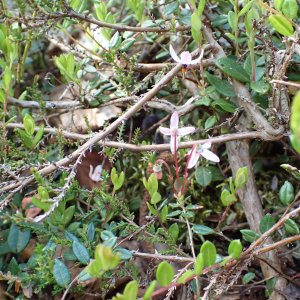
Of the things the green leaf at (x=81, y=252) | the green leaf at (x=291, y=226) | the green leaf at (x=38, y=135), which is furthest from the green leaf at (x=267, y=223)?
the green leaf at (x=38, y=135)

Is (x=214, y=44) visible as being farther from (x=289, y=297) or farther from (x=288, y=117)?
(x=289, y=297)

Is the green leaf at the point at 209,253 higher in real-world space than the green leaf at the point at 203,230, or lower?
higher

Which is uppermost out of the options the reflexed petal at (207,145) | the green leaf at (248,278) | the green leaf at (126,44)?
the green leaf at (126,44)

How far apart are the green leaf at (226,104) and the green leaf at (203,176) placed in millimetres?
381

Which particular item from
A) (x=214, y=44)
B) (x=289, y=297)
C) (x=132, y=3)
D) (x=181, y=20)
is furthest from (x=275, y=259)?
(x=132, y=3)

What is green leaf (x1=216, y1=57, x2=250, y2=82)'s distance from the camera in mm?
1433

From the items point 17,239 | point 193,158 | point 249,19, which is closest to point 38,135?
point 17,239

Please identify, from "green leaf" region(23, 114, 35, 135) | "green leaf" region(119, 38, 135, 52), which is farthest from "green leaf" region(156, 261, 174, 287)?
"green leaf" region(119, 38, 135, 52)

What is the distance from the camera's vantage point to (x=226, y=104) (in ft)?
4.86

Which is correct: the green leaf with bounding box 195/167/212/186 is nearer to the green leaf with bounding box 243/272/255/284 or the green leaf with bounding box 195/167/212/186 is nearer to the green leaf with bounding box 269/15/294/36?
Answer: the green leaf with bounding box 243/272/255/284

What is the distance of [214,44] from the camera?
1.55 meters

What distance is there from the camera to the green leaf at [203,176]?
5.30 feet

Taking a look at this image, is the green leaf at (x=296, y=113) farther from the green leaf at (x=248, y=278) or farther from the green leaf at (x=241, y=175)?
the green leaf at (x=248, y=278)

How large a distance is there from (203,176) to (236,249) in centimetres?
61
